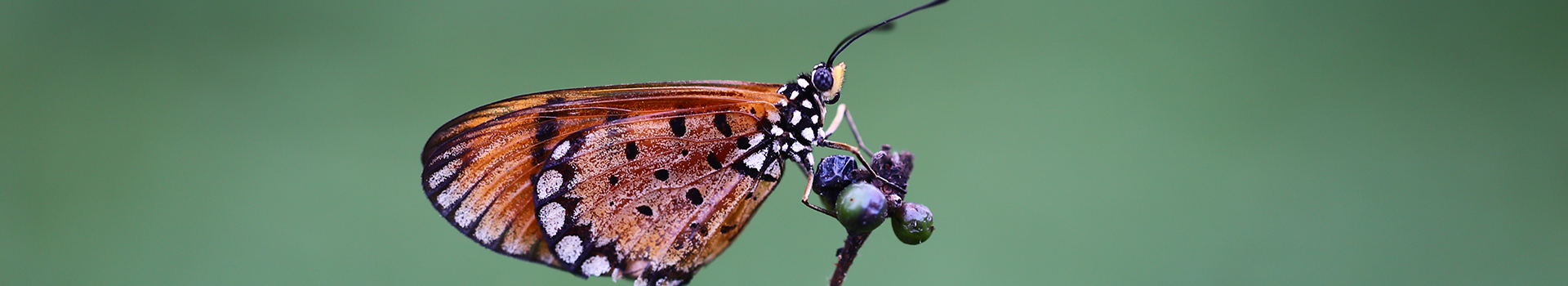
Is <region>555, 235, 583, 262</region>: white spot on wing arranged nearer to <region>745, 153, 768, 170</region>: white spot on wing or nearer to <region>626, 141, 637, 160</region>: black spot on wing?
<region>626, 141, 637, 160</region>: black spot on wing

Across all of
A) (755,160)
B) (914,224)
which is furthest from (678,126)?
(914,224)

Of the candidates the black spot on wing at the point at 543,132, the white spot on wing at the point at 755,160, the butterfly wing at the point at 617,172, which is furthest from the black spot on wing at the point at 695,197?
the black spot on wing at the point at 543,132

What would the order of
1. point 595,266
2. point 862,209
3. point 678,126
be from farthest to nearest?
point 678,126, point 595,266, point 862,209

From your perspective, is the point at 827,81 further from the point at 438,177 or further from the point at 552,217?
the point at 438,177

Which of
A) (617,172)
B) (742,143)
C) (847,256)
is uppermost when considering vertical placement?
(742,143)

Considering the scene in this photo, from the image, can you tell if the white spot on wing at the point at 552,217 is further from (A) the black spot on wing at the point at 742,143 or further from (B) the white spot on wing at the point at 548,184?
(A) the black spot on wing at the point at 742,143

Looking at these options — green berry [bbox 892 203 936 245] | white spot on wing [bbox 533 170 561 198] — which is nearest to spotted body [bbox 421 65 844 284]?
white spot on wing [bbox 533 170 561 198]

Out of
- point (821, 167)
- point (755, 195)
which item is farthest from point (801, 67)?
point (821, 167)

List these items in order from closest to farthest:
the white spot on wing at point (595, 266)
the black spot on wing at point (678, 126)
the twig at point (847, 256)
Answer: the twig at point (847, 256), the white spot on wing at point (595, 266), the black spot on wing at point (678, 126)

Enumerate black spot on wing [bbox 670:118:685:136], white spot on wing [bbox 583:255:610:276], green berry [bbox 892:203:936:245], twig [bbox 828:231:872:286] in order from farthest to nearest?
black spot on wing [bbox 670:118:685:136] < white spot on wing [bbox 583:255:610:276] < green berry [bbox 892:203:936:245] < twig [bbox 828:231:872:286]
